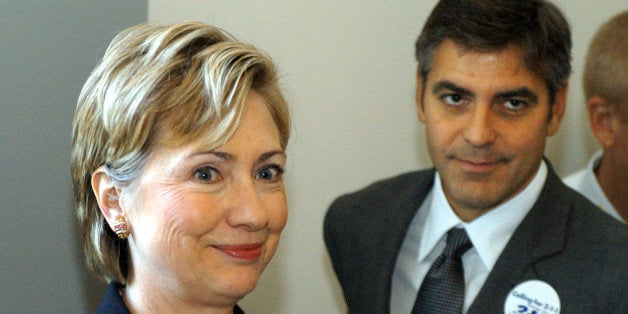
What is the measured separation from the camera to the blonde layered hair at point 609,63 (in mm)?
3119

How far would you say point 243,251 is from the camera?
5.47 feet

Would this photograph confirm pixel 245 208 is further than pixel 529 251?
No

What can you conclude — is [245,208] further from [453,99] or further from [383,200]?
[383,200]

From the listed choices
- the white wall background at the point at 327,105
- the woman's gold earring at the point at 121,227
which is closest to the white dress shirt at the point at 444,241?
the white wall background at the point at 327,105

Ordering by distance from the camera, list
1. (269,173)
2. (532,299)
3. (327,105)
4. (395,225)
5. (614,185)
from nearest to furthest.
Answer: (269,173) < (532,299) < (395,225) < (327,105) < (614,185)

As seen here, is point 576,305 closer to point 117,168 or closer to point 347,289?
point 347,289

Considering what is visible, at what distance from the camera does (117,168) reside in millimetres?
1643

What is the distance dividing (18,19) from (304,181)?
114cm

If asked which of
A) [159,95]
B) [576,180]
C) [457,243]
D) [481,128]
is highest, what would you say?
[159,95]

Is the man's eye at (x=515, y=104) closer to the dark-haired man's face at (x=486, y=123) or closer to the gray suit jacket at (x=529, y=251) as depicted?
the dark-haired man's face at (x=486, y=123)

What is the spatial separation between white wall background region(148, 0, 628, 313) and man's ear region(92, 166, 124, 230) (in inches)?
37.8

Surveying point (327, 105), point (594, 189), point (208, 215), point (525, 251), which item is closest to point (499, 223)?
point (525, 251)

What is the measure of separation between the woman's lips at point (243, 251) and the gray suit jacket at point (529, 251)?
0.81 meters

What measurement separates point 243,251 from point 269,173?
169 millimetres
